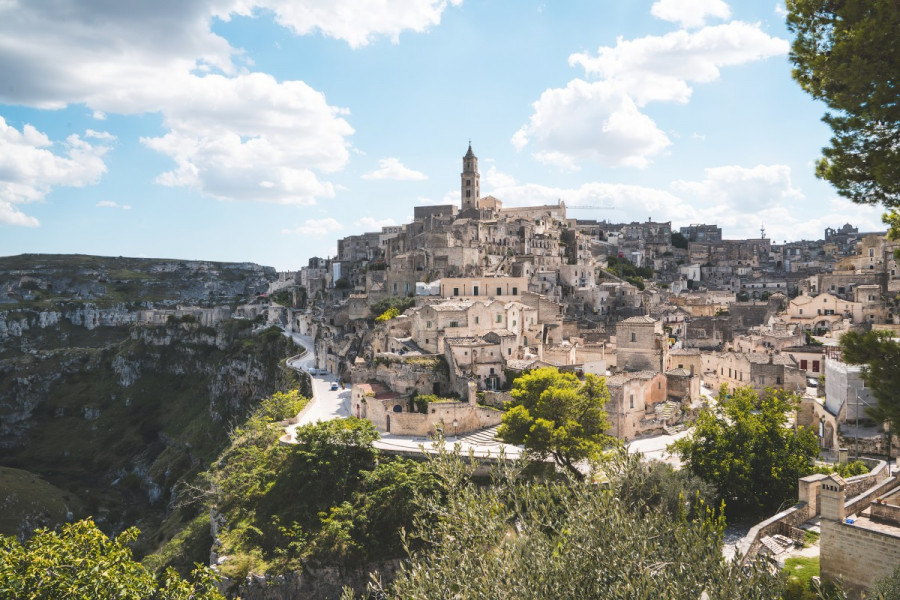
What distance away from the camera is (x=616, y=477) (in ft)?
47.8

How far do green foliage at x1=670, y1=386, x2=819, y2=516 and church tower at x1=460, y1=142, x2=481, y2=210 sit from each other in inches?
2972

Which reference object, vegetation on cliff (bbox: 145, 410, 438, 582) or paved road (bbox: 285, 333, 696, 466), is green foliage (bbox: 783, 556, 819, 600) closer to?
paved road (bbox: 285, 333, 696, 466)

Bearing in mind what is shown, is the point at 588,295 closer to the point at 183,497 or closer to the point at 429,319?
the point at 429,319

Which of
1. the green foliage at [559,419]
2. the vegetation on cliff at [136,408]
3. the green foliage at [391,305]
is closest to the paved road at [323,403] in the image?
the vegetation on cliff at [136,408]

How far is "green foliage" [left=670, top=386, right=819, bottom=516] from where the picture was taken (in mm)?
25000

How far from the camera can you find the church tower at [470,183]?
10006cm

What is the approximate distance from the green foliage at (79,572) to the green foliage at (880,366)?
638 inches

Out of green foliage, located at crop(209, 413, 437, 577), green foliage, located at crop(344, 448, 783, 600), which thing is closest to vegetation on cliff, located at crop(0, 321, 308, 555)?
green foliage, located at crop(209, 413, 437, 577)

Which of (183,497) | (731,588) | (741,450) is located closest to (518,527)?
(731,588)

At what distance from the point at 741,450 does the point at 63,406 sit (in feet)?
332

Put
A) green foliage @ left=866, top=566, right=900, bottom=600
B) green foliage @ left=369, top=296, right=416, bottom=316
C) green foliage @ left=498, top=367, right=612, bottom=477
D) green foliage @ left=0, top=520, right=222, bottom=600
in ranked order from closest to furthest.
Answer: green foliage @ left=866, top=566, right=900, bottom=600 → green foliage @ left=0, top=520, right=222, bottom=600 → green foliage @ left=498, top=367, right=612, bottom=477 → green foliage @ left=369, top=296, right=416, bottom=316

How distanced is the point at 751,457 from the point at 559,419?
9.14m

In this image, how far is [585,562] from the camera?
1176 cm

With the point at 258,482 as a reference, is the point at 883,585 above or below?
above
